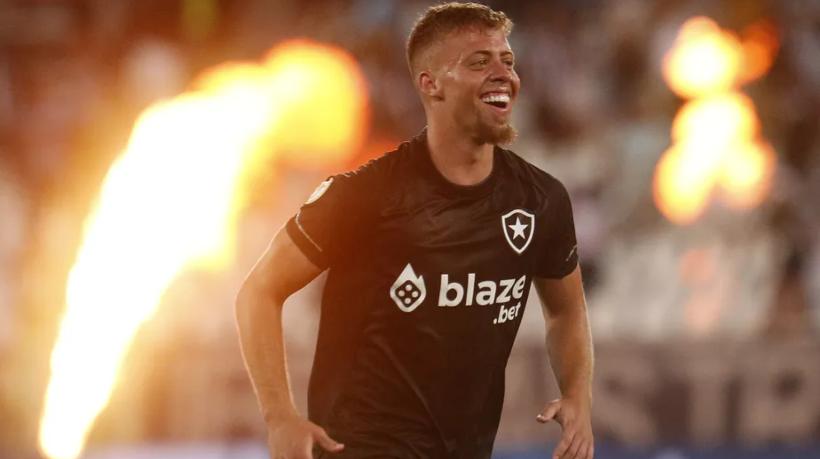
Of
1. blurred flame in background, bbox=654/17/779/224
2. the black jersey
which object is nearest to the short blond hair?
the black jersey

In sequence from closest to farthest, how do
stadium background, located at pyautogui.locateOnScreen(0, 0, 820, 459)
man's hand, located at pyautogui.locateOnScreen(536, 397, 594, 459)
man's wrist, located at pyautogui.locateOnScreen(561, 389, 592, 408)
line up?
man's hand, located at pyautogui.locateOnScreen(536, 397, 594, 459), man's wrist, located at pyautogui.locateOnScreen(561, 389, 592, 408), stadium background, located at pyautogui.locateOnScreen(0, 0, 820, 459)

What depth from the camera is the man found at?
13.5ft

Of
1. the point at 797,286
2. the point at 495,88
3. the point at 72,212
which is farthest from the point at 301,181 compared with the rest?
the point at 495,88

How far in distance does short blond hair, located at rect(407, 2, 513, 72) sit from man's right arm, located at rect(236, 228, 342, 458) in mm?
925

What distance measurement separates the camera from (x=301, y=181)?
419 inches

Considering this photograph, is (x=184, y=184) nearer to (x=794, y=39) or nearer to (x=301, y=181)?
(x=301, y=181)

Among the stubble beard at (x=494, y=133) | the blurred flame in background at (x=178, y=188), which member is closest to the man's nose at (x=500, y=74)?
the stubble beard at (x=494, y=133)

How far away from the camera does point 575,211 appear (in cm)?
1055

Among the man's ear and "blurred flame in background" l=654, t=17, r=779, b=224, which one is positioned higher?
"blurred flame in background" l=654, t=17, r=779, b=224

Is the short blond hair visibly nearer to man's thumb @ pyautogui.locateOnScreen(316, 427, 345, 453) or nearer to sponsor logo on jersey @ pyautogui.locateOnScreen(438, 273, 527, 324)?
sponsor logo on jersey @ pyautogui.locateOnScreen(438, 273, 527, 324)

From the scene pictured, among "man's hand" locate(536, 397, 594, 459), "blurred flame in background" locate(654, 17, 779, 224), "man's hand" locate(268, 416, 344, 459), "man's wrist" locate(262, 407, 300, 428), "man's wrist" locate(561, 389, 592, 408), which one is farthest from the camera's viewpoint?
"blurred flame in background" locate(654, 17, 779, 224)

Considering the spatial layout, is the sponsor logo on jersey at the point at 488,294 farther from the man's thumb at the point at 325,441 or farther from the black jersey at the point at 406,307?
the man's thumb at the point at 325,441

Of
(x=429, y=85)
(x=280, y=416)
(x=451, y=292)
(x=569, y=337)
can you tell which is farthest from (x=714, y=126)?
(x=280, y=416)

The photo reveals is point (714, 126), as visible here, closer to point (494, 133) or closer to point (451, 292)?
point (494, 133)
